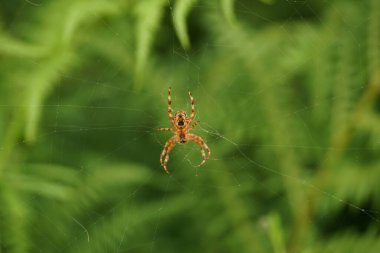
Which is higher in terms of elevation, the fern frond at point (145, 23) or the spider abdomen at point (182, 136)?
the fern frond at point (145, 23)

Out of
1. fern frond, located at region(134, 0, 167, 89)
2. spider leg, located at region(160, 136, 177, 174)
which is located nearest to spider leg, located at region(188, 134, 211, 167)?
spider leg, located at region(160, 136, 177, 174)

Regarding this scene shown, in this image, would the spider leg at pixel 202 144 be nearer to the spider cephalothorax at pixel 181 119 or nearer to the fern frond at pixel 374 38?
the spider cephalothorax at pixel 181 119

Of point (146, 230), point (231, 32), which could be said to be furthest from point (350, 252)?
point (231, 32)

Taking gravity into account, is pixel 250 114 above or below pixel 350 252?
above

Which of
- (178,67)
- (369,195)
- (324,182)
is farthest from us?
(178,67)

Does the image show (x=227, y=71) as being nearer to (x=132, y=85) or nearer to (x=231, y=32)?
(x=231, y=32)

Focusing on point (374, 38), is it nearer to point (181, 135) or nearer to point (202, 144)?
point (202, 144)

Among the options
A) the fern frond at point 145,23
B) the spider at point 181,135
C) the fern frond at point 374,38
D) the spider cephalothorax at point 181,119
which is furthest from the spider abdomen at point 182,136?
the fern frond at point 374,38

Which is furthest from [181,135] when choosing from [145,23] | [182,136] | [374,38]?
[374,38]
